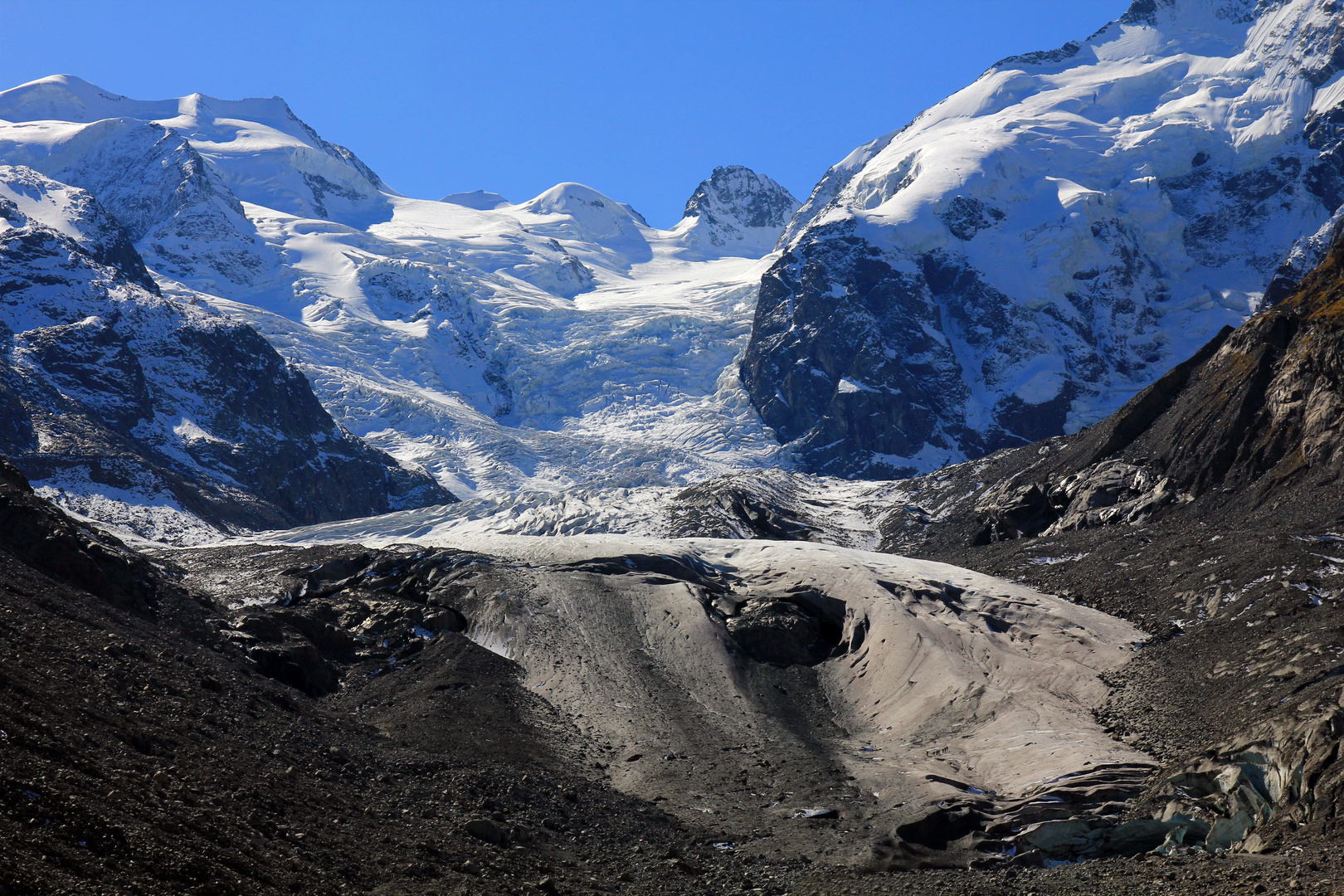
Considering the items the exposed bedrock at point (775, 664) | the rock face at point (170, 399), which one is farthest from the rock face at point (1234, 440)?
the rock face at point (170, 399)

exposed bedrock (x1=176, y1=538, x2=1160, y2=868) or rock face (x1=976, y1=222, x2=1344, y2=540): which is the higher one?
rock face (x1=976, y1=222, x2=1344, y2=540)

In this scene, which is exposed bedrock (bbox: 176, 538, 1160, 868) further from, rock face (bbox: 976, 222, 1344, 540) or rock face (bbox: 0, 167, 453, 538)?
rock face (bbox: 0, 167, 453, 538)

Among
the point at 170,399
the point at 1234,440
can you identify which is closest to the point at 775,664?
the point at 1234,440

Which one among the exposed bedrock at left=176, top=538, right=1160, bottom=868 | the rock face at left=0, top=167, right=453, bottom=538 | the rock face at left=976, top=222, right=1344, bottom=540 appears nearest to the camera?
the exposed bedrock at left=176, top=538, right=1160, bottom=868

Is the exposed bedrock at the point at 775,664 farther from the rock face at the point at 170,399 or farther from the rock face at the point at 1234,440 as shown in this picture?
the rock face at the point at 170,399

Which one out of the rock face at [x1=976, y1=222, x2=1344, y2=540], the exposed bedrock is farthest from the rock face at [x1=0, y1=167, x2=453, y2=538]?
the rock face at [x1=976, y1=222, x2=1344, y2=540]

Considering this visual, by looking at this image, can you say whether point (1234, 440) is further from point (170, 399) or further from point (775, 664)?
point (170, 399)

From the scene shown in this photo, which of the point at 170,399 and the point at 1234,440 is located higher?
the point at 170,399

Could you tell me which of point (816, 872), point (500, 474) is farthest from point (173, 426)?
point (816, 872)

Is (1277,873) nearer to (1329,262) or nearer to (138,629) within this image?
(138,629)
